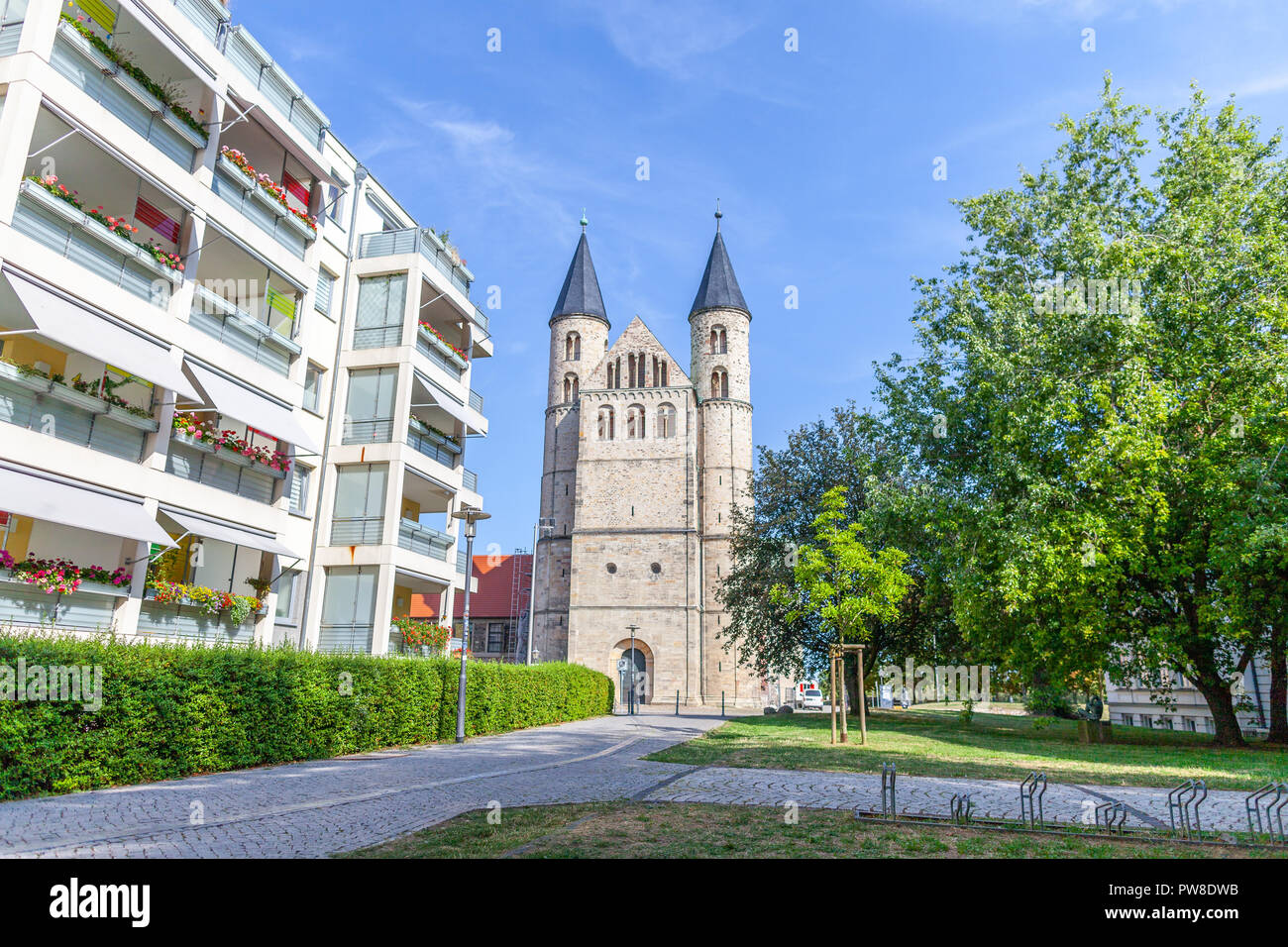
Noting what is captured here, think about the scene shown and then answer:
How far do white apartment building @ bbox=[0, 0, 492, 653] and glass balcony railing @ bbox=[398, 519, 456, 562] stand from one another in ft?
0.31

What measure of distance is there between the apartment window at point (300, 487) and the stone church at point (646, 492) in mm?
28353

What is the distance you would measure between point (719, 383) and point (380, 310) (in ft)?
109

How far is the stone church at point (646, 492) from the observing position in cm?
4775

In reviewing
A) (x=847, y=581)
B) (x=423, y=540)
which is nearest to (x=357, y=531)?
(x=423, y=540)

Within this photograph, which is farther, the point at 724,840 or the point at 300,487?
the point at 300,487

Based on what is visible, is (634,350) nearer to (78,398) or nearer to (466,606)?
(466,606)

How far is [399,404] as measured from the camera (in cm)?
2219

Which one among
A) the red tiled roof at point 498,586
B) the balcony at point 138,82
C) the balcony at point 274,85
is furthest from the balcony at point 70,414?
the red tiled roof at point 498,586

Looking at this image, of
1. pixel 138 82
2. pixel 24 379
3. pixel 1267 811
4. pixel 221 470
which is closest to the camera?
pixel 1267 811

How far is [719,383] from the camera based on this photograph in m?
54.0

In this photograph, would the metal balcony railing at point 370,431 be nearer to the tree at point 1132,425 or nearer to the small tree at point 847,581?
the small tree at point 847,581

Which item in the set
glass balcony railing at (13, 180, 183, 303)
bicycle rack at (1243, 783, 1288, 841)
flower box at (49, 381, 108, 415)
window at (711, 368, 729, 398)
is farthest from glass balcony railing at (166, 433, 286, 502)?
window at (711, 368, 729, 398)
